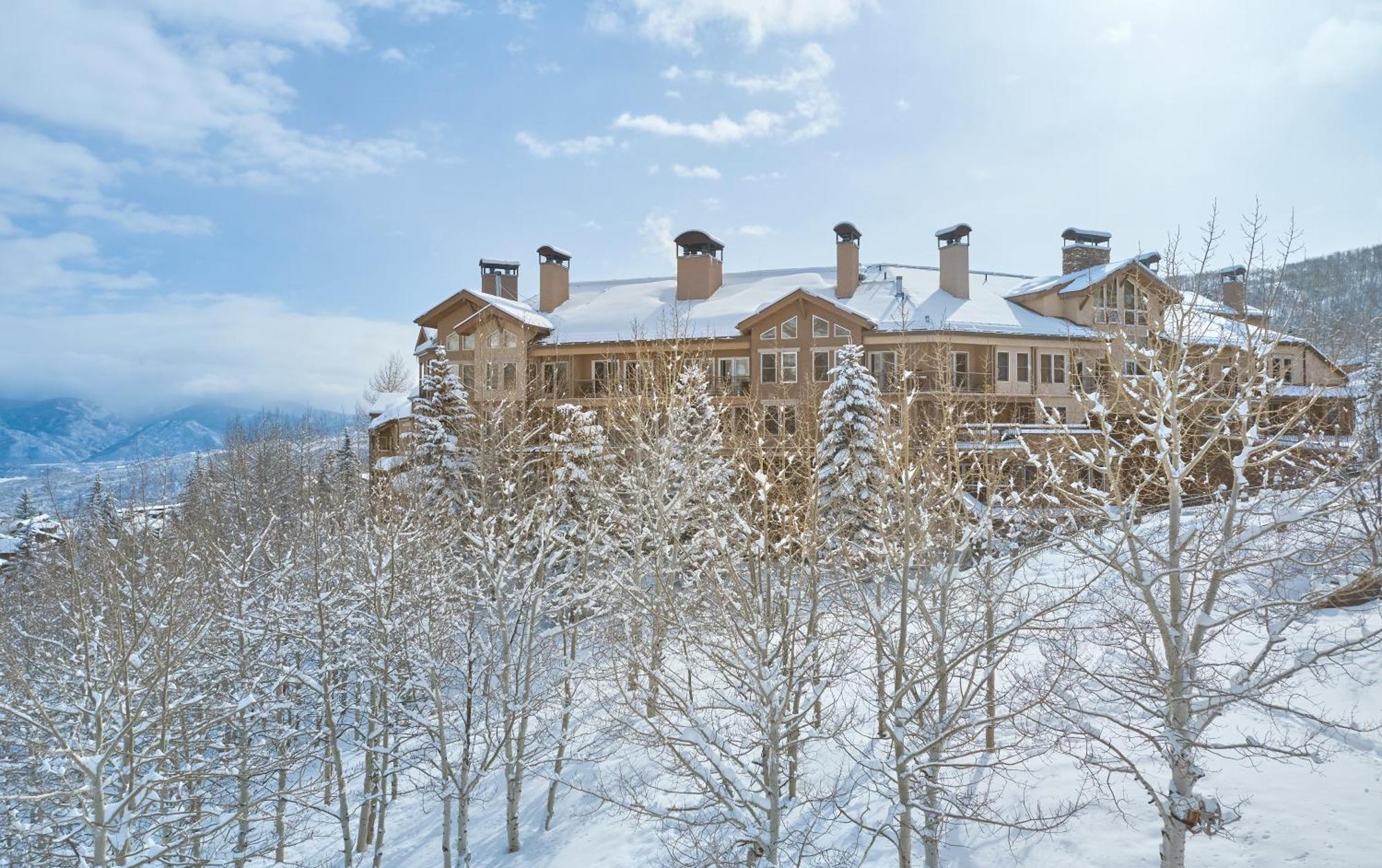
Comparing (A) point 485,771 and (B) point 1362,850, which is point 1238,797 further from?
(A) point 485,771

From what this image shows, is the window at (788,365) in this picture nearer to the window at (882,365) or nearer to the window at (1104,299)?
the window at (882,365)

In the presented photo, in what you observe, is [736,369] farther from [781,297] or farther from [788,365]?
[781,297]

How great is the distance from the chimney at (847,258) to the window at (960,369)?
237 inches

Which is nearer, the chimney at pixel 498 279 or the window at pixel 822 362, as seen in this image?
the window at pixel 822 362

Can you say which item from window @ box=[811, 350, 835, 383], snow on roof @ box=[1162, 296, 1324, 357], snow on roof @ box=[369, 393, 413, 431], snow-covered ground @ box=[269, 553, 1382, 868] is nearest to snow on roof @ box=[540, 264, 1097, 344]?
window @ box=[811, 350, 835, 383]

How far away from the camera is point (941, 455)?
1927 cm

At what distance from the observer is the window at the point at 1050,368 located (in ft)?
108

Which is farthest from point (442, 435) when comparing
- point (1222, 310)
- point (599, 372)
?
point (1222, 310)

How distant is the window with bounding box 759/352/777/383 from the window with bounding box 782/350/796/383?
45 centimetres

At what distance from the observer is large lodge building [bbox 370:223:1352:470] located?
3111 cm

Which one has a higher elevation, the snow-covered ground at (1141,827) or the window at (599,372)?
the window at (599,372)

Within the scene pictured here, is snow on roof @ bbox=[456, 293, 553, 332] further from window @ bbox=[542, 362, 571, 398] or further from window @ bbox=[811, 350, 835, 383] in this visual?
window @ bbox=[811, 350, 835, 383]

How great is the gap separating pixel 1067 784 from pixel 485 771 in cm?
1204

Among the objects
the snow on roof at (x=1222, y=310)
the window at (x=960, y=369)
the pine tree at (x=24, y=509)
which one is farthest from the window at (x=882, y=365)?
the pine tree at (x=24, y=509)
